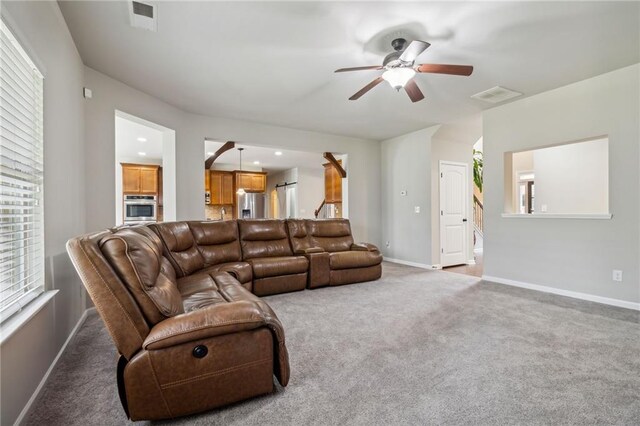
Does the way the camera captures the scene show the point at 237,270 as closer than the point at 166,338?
No

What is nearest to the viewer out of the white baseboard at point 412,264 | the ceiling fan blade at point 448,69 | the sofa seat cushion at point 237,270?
the ceiling fan blade at point 448,69

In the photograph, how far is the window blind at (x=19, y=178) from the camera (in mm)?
1497

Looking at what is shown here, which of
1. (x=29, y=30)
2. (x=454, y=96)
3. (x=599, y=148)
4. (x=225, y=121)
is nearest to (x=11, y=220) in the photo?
(x=29, y=30)

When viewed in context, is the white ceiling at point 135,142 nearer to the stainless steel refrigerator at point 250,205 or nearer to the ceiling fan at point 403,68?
Answer: the stainless steel refrigerator at point 250,205

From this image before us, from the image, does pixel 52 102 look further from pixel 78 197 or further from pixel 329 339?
pixel 329 339

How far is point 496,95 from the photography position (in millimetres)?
3854

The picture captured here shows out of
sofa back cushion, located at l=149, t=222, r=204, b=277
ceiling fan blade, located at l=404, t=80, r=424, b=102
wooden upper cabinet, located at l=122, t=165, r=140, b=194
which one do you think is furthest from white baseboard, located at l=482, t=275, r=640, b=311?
wooden upper cabinet, located at l=122, t=165, r=140, b=194

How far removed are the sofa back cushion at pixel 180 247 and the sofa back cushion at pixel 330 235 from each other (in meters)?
1.78

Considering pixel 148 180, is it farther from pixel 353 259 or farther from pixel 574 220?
pixel 574 220

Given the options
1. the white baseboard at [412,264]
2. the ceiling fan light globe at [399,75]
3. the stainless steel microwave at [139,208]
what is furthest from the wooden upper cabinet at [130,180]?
the ceiling fan light globe at [399,75]

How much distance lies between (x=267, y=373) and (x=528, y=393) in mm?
1517

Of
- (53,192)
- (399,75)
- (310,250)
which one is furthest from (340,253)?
(53,192)

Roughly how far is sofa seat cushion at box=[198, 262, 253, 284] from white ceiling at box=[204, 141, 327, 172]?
364 centimetres

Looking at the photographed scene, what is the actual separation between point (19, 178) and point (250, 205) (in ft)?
23.6
